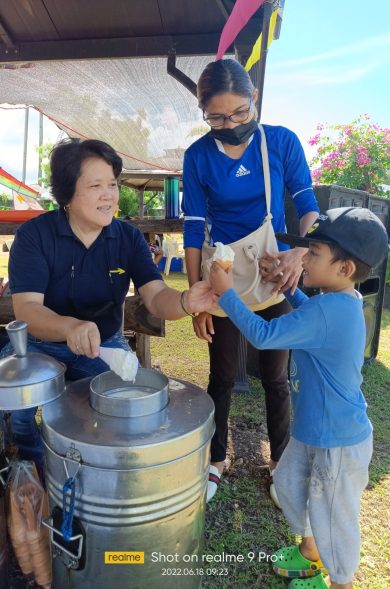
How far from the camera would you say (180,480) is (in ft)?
3.93

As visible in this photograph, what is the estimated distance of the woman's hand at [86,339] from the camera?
4.70 ft

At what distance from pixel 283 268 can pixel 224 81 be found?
0.84 meters

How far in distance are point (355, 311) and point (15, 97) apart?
527 cm

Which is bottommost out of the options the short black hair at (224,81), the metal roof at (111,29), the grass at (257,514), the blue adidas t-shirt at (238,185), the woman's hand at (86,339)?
the grass at (257,514)

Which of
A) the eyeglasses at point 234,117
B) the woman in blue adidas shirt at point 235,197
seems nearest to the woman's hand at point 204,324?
the woman in blue adidas shirt at point 235,197

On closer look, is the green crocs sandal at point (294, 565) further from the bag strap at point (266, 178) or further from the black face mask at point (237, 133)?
the black face mask at point (237, 133)

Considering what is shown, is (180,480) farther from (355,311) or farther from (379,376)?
(379,376)

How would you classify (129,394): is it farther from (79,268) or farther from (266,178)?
(266,178)

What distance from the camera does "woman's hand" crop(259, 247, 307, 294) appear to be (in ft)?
6.02

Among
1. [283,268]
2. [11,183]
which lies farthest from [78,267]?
[11,183]

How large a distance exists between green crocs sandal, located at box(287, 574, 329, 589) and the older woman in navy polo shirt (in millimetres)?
1126

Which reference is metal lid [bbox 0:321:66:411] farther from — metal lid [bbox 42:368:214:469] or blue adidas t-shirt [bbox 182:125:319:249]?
blue adidas t-shirt [bbox 182:125:319:249]

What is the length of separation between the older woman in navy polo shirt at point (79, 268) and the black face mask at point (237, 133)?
18.8 inches

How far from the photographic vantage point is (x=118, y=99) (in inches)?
197
